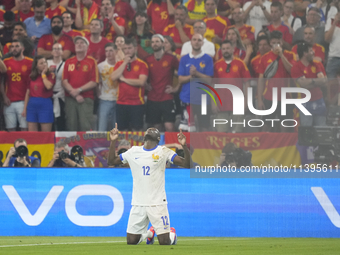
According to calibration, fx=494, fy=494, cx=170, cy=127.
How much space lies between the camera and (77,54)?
1225cm

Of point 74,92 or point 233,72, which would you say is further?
point 74,92

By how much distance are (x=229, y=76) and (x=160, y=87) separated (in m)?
1.68

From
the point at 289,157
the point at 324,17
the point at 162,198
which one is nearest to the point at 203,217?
the point at 289,157

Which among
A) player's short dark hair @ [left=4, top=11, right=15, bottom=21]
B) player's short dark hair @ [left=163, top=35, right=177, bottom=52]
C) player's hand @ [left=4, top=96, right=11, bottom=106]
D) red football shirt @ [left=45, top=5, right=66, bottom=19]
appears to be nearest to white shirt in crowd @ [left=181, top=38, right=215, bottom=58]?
player's short dark hair @ [left=163, top=35, right=177, bottom=52]

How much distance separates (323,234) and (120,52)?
636 centimetres

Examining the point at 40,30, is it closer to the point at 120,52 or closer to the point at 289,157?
the point at 120,52

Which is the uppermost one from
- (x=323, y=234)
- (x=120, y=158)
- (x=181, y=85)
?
(x=181, y=85)

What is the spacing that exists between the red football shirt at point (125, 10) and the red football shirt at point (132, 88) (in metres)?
1.76

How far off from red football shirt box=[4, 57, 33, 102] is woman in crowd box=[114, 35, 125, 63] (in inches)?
85.0

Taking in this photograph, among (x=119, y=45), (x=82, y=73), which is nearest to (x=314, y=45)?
(x=119, y=45)

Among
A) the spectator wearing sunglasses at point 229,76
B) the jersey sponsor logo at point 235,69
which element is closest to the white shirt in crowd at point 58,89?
the spectator wearing sunglasses at point 229,76

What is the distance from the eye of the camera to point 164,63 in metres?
12.1

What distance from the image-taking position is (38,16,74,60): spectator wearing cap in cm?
1278

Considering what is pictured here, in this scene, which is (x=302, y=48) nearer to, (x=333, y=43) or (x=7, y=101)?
(x=333, y=43)
